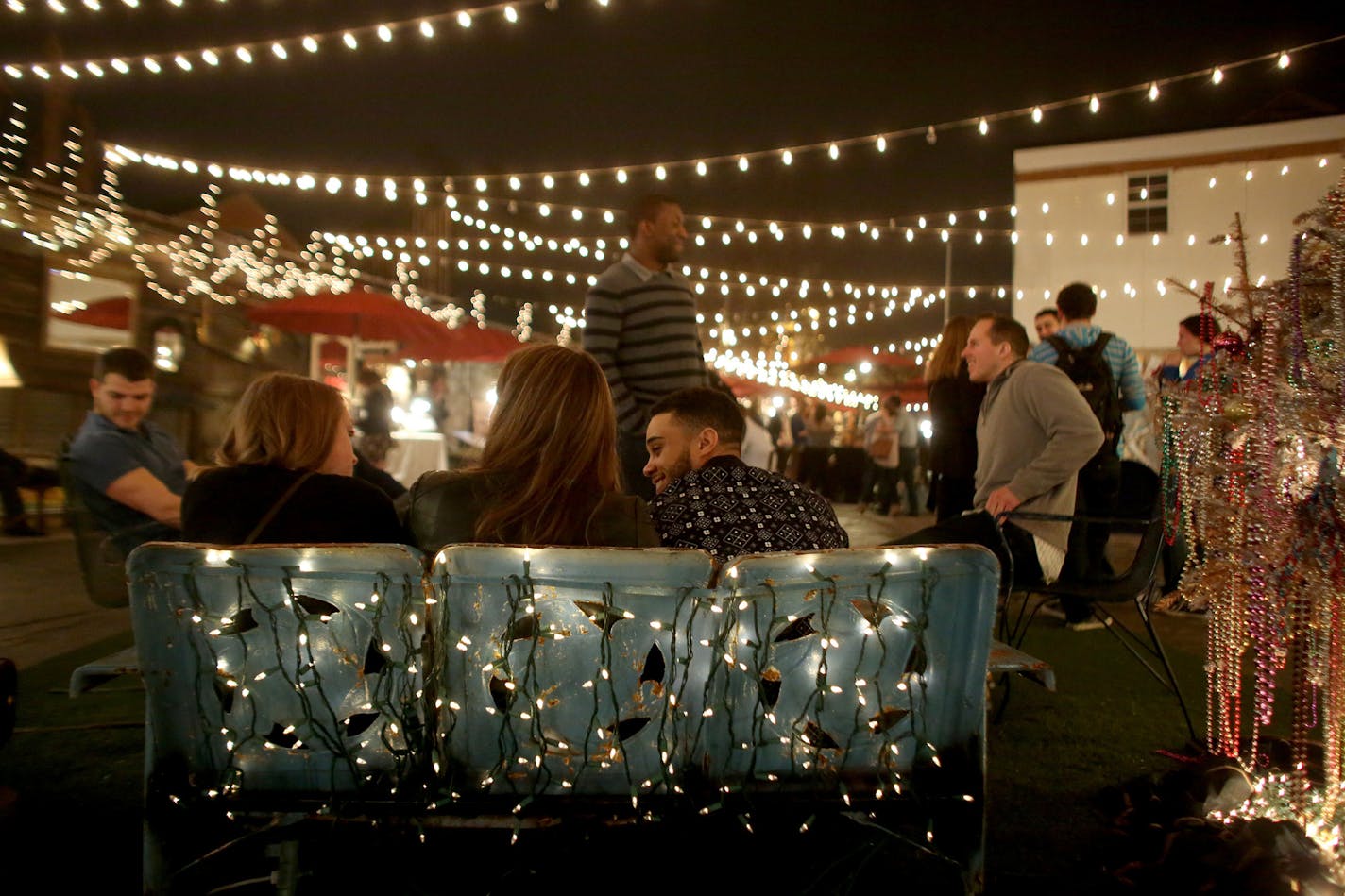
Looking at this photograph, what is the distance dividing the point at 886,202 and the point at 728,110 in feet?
14.1

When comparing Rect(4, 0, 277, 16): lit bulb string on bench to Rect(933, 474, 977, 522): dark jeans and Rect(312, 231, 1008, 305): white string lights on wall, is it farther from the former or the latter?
Rect(312, 231, 1008, 305): white string lights on wall

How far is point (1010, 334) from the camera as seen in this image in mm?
3674

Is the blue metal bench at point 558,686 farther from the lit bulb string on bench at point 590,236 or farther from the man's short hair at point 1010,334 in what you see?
the lit bulb string on bench at point 590,236

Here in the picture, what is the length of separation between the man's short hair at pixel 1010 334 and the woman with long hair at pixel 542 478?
6.91 ft

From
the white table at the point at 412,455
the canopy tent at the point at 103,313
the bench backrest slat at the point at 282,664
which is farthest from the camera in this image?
the white table at the point at 412,455

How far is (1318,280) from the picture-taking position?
210 centimetres

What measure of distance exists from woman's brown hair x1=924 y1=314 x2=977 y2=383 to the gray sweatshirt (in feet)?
2.55

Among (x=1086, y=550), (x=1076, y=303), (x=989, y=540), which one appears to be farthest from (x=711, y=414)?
(x=1076, y=303)

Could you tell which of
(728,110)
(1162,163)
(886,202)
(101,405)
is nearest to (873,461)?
(886,202)

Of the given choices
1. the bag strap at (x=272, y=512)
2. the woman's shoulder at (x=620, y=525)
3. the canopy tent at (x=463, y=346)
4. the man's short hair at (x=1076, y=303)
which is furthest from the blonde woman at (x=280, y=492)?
the canopy tent at (x=463, y=346)

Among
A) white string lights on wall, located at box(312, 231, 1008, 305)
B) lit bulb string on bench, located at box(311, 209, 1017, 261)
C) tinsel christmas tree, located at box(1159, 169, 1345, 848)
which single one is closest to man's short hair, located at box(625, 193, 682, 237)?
tinsel christmas tree, located at box(1159, 169, 1345, 848)

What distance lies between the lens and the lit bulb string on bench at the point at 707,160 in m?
7.94

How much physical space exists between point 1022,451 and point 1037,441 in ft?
0.22

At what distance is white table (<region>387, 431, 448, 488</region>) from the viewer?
10118mm
